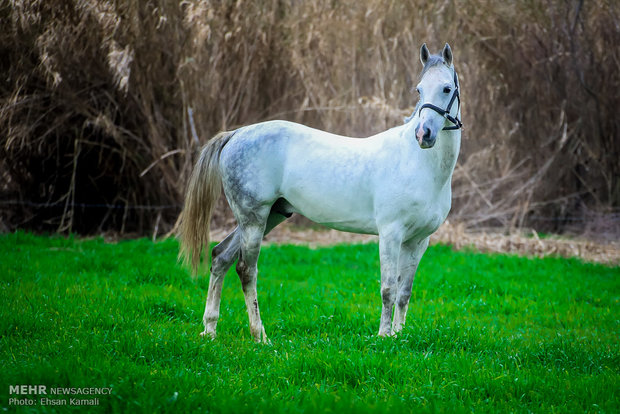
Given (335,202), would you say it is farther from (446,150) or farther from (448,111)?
(448,111)

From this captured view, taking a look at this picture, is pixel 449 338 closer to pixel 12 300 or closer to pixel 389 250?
pixel 389 250

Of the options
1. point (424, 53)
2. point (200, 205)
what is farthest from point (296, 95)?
point (424, 53)

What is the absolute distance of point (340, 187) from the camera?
4578 millimetres

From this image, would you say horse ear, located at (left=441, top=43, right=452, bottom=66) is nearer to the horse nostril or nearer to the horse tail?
the horse nostril

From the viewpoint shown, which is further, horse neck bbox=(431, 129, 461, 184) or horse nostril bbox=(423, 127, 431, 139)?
horse neck bbox=(431, 129, 461, 184)

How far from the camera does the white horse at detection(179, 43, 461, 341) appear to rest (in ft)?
14.3

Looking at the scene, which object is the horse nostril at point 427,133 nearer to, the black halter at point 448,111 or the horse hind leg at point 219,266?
the black halter at point 448,111

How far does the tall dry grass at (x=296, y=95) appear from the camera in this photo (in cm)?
910

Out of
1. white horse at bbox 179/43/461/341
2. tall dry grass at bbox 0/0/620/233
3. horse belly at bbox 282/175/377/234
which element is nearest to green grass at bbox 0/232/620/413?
white horse at bbox 179/43/461/341

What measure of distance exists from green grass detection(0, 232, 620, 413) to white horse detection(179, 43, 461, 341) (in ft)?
1.72

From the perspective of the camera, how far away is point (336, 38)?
10469 mm

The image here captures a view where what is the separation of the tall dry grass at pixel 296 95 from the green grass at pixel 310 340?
9.22ft

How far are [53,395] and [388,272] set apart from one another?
2.38 m

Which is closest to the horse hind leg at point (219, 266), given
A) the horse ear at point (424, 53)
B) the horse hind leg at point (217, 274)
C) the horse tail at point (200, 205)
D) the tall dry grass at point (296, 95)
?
the horse hind leg at point (217, 274)
